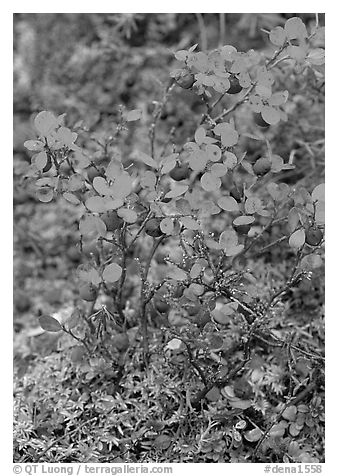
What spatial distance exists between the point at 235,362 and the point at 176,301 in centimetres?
28

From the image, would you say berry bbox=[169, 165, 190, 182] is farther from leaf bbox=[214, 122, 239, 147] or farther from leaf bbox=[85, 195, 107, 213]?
leaf bbox=[85, 195, 107, 213]

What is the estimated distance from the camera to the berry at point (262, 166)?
1.49 meters

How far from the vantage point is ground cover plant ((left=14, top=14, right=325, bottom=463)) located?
139 centimetres

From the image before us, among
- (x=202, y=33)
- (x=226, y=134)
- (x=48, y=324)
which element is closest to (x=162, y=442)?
(x=48, y=324)

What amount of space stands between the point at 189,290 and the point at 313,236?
0.28 meters

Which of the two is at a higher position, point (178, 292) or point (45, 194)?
point (45, 194)

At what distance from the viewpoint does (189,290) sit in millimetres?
1406

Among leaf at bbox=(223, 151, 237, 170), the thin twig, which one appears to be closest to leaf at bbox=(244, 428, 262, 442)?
leaf at bbox=(223, 151, 237, 170)

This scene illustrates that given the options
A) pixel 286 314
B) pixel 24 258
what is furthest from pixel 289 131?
pixel 24 258

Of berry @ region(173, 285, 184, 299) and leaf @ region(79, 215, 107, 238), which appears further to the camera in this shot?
berry @ region(173, 285, 184, 299)

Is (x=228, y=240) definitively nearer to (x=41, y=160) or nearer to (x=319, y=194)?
(x=319, y=194)

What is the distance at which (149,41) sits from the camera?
8.82 feet

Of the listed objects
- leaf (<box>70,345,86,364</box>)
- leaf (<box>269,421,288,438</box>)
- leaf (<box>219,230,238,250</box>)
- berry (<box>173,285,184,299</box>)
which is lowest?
leaf (<box>269,421,288,438</box>)

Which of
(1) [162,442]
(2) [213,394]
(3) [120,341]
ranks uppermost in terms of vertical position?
(3) [120,341]
